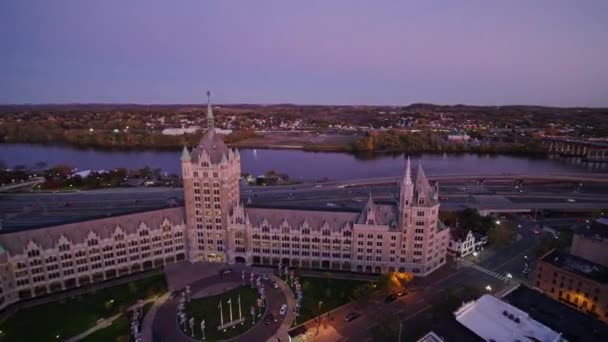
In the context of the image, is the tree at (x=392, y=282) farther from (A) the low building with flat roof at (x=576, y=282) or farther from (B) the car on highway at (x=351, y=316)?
(A) the low building with flat roof at (x=576, y=282)

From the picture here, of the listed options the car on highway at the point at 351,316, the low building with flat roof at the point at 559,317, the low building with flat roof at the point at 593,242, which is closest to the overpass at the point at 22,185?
the car on highway at the point at 351,316

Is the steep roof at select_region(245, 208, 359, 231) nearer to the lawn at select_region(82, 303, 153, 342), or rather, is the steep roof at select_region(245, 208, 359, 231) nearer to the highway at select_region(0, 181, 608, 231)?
the highway at select_region(0, 181, 608, 231)

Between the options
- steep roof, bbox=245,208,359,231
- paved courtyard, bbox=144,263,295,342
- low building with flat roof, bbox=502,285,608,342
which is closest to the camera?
low building with flat roof, bbox=502,285,608,342

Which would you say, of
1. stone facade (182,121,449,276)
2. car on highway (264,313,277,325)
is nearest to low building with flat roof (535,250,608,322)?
stone facade (182,121,449,276)

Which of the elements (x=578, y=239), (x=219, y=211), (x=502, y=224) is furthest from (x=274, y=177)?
(x=578, y=239)

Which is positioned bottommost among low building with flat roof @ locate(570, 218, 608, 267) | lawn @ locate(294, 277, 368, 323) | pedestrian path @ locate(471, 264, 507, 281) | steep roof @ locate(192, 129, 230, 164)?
lawn @ locate(294, 277, 368, 323)

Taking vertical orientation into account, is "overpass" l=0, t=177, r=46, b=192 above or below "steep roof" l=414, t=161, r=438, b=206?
below

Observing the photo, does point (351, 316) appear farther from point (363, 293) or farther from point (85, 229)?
point (85, 229)
